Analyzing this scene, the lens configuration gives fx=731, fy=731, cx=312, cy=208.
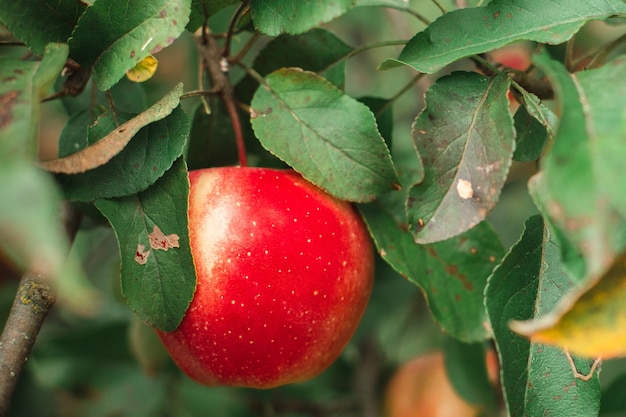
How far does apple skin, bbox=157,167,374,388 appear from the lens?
61 centimetres

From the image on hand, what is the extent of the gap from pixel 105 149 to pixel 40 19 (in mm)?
132

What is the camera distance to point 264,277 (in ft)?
1.98

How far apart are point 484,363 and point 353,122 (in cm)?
50

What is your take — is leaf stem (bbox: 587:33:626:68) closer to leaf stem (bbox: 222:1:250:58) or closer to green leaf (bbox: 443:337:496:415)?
leaf stem (bbox: 222:1:250:58)

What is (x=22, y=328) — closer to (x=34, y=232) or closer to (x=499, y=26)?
(x=34, y=232)

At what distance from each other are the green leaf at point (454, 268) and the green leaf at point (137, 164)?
0.20m

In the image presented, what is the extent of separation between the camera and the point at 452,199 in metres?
0.56

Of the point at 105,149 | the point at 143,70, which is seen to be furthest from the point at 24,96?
the point at 143,70

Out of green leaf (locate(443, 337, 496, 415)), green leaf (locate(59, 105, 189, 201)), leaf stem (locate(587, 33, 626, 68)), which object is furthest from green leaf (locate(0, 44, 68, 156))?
green leaf (locate(443, 337, 496, 415))

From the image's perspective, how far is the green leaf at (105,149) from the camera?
537mm

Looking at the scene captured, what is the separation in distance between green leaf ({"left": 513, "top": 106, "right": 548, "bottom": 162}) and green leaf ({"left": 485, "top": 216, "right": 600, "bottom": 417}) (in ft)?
0.31

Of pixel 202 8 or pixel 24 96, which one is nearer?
pixel 24 96

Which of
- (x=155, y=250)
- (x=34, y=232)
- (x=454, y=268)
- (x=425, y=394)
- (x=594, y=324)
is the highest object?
(x=34, y=232)

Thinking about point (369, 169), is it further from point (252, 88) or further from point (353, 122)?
point (252, 88)
